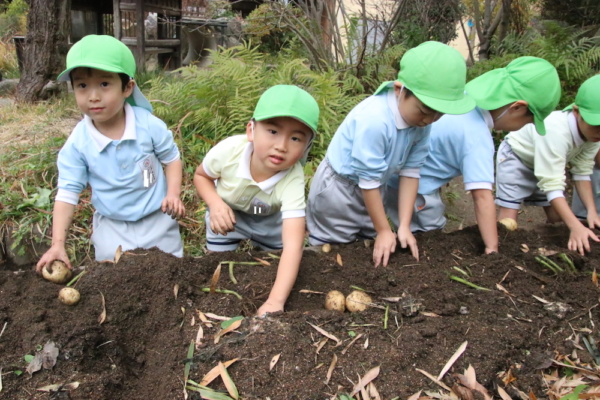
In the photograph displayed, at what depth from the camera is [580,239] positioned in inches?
125

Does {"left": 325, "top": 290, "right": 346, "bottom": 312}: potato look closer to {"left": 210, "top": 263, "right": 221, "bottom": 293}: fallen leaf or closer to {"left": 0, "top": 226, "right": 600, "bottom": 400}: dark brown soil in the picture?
{"left": 0, "top": 226, "right": 600, "bottom": 400}: dark brown soil

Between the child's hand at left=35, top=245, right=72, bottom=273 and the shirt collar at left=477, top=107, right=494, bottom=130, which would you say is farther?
the shirt collar at left=477, top=107, right=494, bottom=130

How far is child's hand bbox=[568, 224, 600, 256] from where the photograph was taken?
3.13 metres

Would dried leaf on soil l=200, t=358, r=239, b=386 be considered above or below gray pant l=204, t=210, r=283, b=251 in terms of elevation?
above

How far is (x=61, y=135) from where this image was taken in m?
4.99

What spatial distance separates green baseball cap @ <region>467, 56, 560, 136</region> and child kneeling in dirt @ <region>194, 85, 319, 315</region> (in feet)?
4.36

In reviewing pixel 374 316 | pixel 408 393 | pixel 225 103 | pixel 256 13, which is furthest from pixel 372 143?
pixel 256 13

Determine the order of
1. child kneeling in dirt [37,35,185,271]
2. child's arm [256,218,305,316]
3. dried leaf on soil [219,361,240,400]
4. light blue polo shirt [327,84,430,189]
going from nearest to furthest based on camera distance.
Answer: dried leaf on soil [219,361,240,400] → child's arm [256,218,305,316] → child kneeling in dirt [37,35,185,271] → light blue polo shirt [327,84,430,189]

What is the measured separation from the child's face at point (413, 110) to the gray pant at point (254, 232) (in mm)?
1035

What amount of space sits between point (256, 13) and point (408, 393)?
30.4 ft

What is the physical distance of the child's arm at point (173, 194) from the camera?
2.80m

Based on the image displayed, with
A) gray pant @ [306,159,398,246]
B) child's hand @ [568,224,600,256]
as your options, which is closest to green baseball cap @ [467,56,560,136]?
child's hand @ [568,224,600,256]

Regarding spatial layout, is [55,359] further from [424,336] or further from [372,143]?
[372,143]

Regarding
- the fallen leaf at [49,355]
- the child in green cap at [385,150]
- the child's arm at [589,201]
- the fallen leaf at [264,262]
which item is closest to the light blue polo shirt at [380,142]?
the child in green cap at [385,150]
